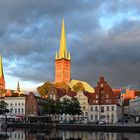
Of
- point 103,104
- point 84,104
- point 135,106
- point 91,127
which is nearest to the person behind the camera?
point 91,127

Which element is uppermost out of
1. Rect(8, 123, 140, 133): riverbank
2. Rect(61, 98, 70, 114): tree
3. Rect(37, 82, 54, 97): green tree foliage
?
Rect(37, 82, 54, 97): green tree foliage

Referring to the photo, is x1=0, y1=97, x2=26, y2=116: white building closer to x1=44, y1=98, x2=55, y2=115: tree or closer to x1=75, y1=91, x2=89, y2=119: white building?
x1=75, y1=91, x2=89, y2=119: white building

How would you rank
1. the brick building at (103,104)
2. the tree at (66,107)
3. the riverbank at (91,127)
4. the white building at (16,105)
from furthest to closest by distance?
the white building at (16,105), the brick building at (103,104), the tree at (66,107), the riverbank at (91,127)

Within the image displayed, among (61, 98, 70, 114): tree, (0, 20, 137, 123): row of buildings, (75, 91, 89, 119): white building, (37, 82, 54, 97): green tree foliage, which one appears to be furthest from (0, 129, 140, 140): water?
(37, 82, 54, 97): green tree foliage

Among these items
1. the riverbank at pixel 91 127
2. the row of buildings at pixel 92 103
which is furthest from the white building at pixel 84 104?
the riverbank at pixel 91 127

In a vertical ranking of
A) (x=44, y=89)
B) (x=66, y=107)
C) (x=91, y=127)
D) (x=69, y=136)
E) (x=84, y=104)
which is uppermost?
(x=44, y=89)

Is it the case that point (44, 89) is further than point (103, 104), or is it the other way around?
point (44, 89)

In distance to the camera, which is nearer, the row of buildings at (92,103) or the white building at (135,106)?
the row of buildings at (92,103)

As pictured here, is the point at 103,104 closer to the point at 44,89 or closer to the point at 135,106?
the point at 44,89

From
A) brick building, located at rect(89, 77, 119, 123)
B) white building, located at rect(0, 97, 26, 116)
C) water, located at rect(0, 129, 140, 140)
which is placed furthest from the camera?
white building, located at rect(0, 97, 26, 116)

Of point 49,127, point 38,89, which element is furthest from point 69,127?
point 38,89

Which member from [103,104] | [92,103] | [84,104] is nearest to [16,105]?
[84,104]

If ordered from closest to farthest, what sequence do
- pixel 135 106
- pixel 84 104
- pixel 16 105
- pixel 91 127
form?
1. pixel 91 127
2. pixel 84 104
3. pixel 16 105
4. pixel 135 106

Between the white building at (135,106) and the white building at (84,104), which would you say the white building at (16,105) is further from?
the white building at (135,106)
